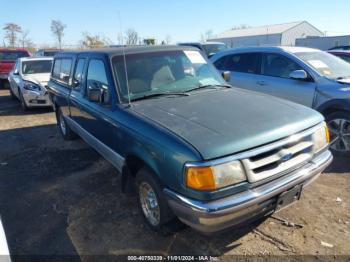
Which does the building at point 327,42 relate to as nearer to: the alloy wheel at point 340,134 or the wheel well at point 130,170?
the alloy wheel at point 340,134

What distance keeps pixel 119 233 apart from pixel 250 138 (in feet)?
5.79

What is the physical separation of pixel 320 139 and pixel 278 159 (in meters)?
0.77

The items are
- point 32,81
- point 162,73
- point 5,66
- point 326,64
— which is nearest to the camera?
point 162,73

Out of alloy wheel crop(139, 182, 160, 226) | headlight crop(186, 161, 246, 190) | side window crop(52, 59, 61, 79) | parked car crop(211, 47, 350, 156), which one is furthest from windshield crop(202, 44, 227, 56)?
headlight crop(186, 161, 246, 190)

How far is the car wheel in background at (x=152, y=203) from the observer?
9.05 feet

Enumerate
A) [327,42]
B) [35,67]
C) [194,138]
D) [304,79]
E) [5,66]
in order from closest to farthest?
[194,138]
[304,79]
[35,67]
[5,66]
[327,42]

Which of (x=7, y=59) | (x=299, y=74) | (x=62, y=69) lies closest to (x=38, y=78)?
(x=62, y=69)

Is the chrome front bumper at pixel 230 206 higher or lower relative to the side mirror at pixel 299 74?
lower

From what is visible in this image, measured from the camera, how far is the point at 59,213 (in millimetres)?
3604

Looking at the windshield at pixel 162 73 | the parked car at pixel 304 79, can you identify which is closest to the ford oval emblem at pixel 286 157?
the windshield at pixel 162 73

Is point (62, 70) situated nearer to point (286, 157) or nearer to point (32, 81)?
point (32, 81)

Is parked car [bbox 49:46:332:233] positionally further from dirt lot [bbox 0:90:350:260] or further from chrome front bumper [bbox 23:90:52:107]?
chrome front bumper [bbox 23:90:52:107]

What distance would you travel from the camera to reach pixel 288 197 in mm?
2627

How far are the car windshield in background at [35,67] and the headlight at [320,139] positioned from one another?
9355mm
